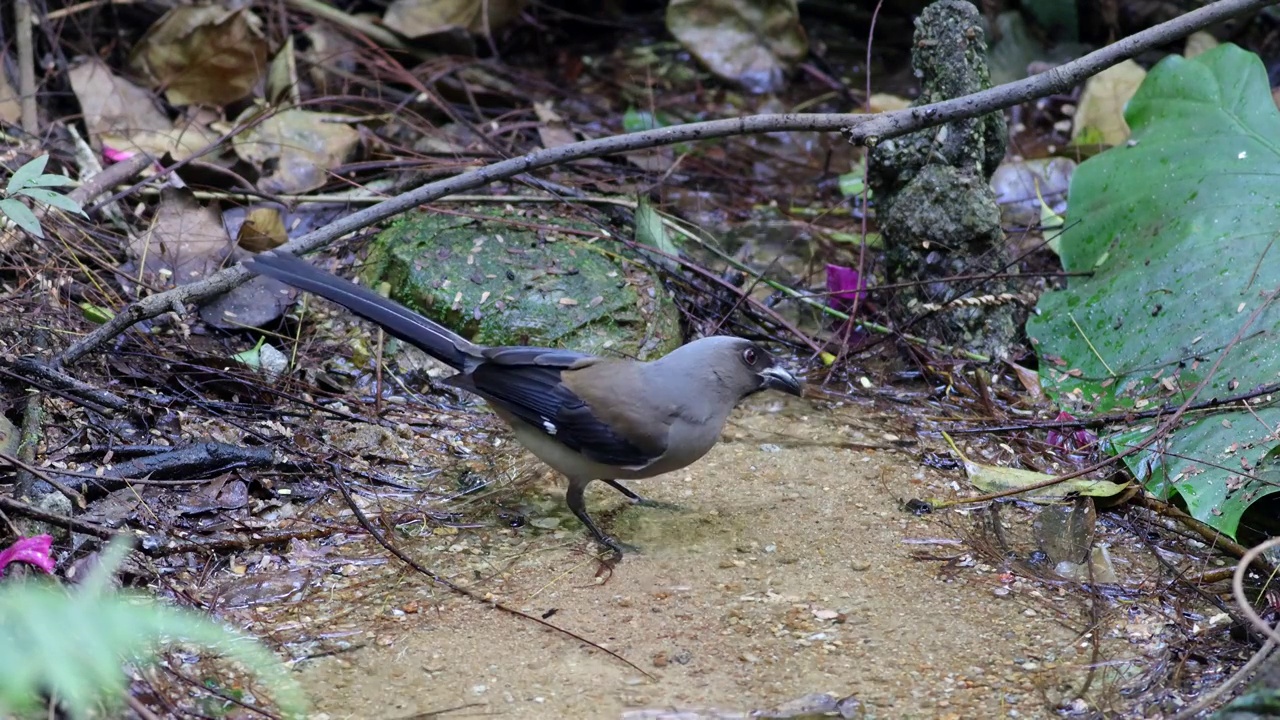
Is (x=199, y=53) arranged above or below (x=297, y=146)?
above

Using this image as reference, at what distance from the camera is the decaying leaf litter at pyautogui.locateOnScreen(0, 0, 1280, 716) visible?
10.9ft

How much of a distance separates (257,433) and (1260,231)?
3975 mm

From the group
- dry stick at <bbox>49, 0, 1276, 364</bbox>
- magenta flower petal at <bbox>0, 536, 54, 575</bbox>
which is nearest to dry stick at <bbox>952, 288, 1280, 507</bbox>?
Result: dry stick at <bbox>49, 0, 1276, 364</bbox>

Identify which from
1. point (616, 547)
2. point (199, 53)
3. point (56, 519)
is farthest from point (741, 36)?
point (56, 519)

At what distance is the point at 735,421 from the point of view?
4906mm

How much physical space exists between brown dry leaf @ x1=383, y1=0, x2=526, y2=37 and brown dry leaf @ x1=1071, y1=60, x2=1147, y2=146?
11.5 feet

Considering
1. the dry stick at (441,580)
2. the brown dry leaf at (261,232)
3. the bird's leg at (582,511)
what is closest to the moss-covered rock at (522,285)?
the brown dry leaf at (261,232)

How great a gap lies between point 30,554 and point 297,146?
3.37 m

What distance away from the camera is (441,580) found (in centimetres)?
365

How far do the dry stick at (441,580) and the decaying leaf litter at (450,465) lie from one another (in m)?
0.05

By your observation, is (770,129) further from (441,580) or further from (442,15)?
(442,15)

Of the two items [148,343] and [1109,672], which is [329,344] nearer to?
[148,343]

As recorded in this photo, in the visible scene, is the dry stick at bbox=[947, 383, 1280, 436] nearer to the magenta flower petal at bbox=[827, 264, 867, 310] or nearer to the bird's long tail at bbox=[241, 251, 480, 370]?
the magenta flower petal at bbox=[827, 264, 867, 310]

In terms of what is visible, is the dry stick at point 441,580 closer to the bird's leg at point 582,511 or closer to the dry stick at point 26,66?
the bird's leg at point 582,511
